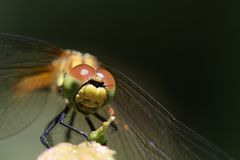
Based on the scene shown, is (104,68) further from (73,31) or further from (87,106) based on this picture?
(73,31)

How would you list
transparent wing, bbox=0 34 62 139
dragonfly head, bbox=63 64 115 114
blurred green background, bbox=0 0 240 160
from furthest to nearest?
blurred green background, bbox=0 0 240 160 → transparent wing, bbox=0 34 62 139 → dragonfly head, bbox=63 64 115 114

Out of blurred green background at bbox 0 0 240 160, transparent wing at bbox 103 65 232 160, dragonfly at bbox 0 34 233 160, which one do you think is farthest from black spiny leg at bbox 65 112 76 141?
blurred green background at bbox 0 0 240 160

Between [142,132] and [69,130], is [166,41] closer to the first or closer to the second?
[142,132]

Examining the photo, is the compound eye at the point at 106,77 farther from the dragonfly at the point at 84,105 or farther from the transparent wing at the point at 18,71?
the transparent wing at the point at 18,71

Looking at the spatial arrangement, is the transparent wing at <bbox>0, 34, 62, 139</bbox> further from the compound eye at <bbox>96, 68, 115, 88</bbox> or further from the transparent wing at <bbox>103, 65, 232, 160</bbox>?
the compound eye at <bbox>96, 68, 115, 88</bbox>

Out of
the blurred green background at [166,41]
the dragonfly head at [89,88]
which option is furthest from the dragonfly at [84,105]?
the blurred green background at [166,41]

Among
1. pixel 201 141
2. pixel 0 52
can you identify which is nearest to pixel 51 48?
pixel 0 52
